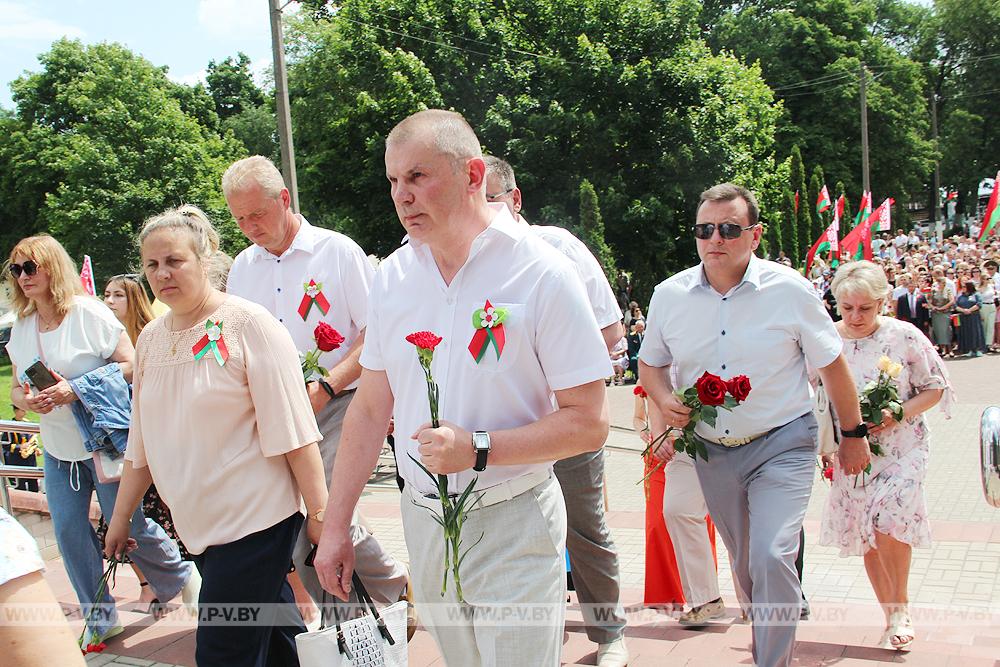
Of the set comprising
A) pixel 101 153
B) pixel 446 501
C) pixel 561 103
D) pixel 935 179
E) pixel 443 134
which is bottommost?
pixel 446 501

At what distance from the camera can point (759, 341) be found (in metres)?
4.25

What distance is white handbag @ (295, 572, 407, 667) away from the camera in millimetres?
2924

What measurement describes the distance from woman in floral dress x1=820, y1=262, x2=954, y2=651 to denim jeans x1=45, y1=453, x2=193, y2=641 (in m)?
3.63

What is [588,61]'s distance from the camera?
31.1m

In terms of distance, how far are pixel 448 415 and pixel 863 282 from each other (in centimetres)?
305

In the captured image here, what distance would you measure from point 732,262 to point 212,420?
2.38 metres

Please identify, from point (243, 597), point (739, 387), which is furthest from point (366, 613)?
point (739, 387)

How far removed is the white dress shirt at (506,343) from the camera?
2773mm

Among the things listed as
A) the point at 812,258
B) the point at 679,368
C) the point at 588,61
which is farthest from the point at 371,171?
the point at 679,368

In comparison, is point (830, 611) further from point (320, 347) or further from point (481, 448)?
point (481, 448)

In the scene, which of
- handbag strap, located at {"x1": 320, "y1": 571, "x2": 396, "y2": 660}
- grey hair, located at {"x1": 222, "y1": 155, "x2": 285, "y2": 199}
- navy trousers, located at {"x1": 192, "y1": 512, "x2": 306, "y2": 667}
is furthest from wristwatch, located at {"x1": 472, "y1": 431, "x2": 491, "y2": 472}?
grey hair, located at {"x1": 222, "y1": 155, "x2": 285, "y2": 199}

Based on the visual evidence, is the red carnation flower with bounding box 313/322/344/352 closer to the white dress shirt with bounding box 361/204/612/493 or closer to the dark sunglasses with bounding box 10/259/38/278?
the white dress shirt with bounding box 361/204/612/493

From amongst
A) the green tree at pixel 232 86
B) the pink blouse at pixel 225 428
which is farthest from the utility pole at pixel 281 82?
the green tree at pixel 232 86

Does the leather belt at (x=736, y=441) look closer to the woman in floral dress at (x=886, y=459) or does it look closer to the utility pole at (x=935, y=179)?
the woman in floral dress at (x=886, y=459)
